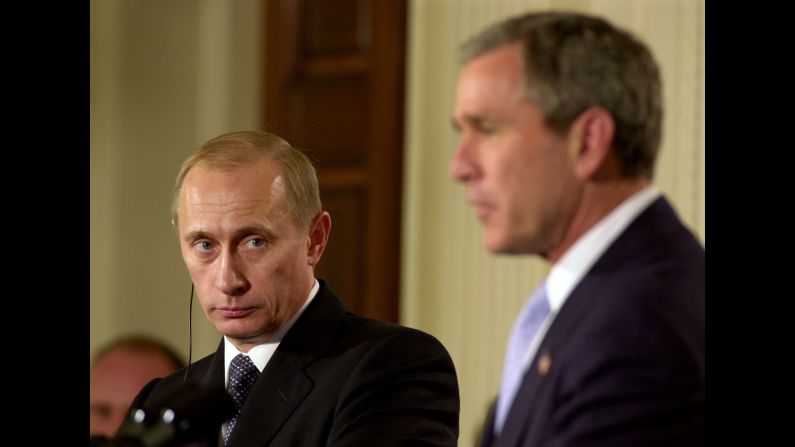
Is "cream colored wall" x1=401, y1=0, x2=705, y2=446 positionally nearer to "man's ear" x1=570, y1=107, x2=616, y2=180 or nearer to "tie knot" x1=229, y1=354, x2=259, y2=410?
"tie knot" x1=229, y1=354, x2=259, y2=410

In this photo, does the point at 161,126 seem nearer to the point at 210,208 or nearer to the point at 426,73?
the point at 426,73

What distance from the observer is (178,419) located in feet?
3.84

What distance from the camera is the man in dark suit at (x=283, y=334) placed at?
1.23m

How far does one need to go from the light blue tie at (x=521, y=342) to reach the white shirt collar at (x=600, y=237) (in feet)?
0.20

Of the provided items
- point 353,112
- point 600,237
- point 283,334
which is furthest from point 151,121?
point 600,237

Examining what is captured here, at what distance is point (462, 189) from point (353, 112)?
321 mm

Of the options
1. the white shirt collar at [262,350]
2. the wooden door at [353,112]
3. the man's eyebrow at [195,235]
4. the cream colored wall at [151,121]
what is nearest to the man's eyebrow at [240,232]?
the man's eyebrow at [195,235]

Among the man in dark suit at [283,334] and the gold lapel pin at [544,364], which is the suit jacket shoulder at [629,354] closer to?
the gold lapel pin at [544,364]

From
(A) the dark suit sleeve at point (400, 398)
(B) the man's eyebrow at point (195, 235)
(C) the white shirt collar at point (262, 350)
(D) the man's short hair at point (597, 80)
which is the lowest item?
(A) the dark suit sleeve at point (400, 398)

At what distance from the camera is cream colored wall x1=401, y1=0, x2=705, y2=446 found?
2.35 m

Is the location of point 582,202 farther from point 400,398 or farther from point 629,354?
point 400,398

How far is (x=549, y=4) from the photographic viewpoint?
9.37ft
